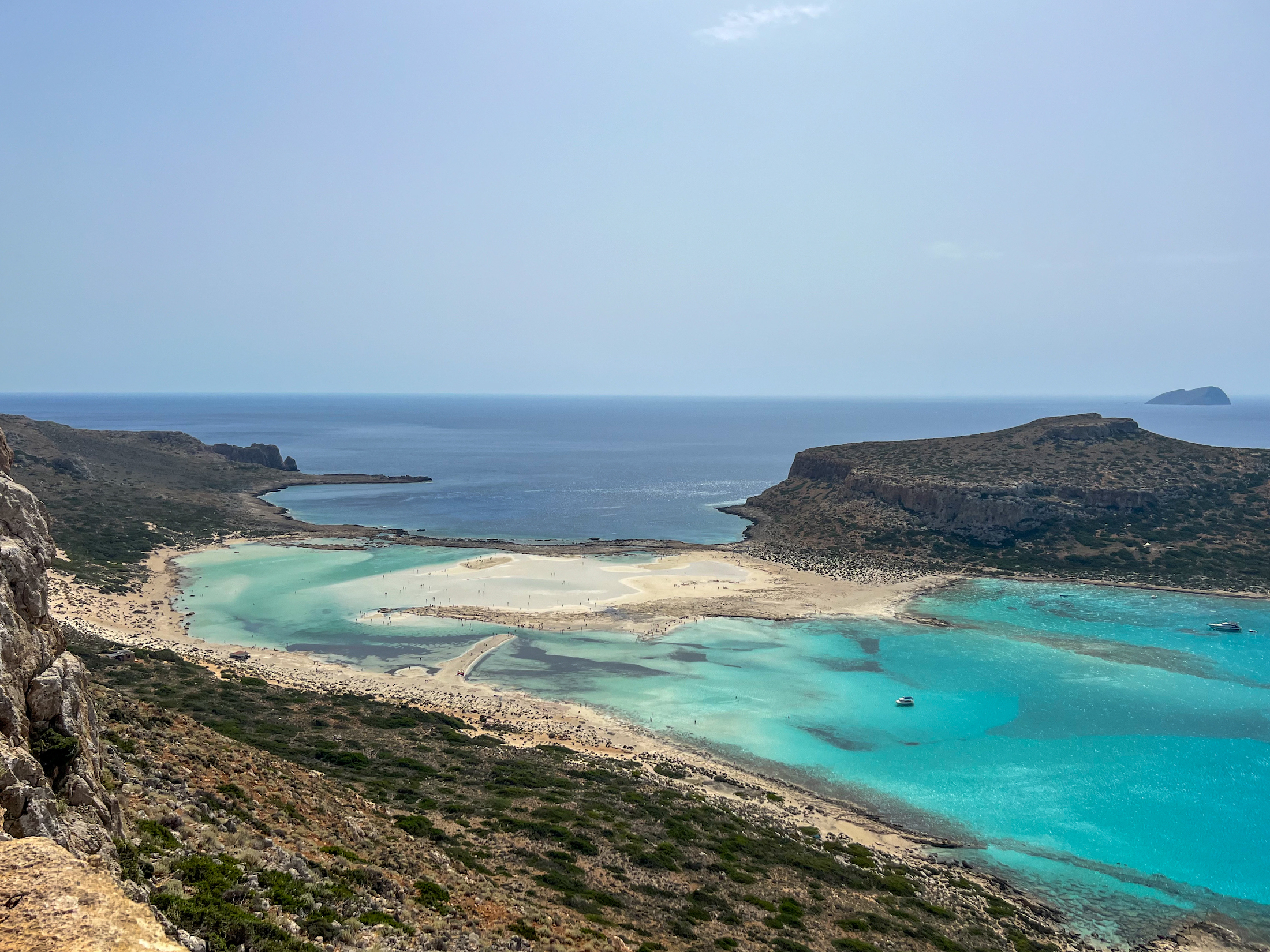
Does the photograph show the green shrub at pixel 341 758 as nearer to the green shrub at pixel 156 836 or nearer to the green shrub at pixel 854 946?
the green shrub at pixel 156 836

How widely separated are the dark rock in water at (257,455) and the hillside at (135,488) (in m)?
0.25

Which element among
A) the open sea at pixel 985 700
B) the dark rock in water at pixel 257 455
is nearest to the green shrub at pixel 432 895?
the open sea at pixel 985 700

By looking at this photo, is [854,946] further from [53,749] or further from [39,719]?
[39,719]

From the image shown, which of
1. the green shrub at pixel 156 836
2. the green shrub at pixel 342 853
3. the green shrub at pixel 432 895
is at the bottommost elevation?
the green shrub at pixel 432 895

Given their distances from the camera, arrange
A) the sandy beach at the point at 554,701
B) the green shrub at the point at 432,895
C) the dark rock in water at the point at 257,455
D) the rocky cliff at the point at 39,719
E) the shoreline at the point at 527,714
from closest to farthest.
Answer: the rocky cliff at the point at 39,719 < the green shrub at the point at 432,895 < the shoreline at the point at 527,714 < the sandy beach at the point at 554,701 < the dark rock in water at the point at 257,455

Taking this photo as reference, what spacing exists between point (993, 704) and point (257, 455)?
152 metres

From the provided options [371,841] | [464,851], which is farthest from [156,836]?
[464,851]

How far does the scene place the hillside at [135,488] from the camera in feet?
249

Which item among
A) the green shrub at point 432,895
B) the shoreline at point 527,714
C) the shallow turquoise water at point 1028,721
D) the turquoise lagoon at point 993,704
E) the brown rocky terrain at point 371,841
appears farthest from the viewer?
the shoreline at point 527,714

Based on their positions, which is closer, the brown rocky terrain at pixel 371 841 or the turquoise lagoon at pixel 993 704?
the brown rocky terrain at pixel 371 841

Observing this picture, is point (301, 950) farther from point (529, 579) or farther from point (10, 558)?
point (529, 579)

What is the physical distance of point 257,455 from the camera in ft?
504

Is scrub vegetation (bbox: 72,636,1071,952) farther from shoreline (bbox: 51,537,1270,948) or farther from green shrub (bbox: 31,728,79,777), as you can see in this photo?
green shrub (bbox: 31,728,79,777)

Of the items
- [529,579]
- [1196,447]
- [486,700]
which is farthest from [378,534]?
[1196,447]
